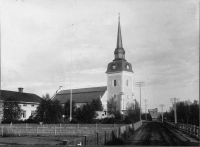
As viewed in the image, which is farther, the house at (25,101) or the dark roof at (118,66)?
the dark roof at (118,66)

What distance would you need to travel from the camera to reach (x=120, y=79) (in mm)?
74750

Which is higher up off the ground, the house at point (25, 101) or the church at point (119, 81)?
the church at point (119, 81)

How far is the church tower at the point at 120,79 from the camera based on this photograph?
7375cm

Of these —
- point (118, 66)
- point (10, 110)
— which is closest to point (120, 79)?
point (118, 66)

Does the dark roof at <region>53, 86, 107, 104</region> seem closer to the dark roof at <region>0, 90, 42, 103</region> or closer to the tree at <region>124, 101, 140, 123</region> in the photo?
the tree at <region>124, 101, 140, 123</region>

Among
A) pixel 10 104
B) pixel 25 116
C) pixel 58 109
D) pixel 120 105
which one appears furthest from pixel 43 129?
pixel 120 105

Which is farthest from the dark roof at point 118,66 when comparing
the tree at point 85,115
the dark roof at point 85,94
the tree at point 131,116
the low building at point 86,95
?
the tree at point 85,115

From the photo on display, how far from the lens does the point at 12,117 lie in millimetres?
48625

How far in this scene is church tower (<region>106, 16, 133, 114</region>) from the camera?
73750 millimetres

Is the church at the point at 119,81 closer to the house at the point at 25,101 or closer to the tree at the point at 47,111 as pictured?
the house at the point at 25,101

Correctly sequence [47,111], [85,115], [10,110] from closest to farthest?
[47,111], [10,110], [85,115]

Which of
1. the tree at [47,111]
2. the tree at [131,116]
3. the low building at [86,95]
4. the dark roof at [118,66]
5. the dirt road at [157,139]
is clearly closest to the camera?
the dirt road at [157,139]

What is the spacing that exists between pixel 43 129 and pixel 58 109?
18.8 m

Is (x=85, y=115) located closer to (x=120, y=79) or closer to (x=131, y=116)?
(x=131, y=116)
